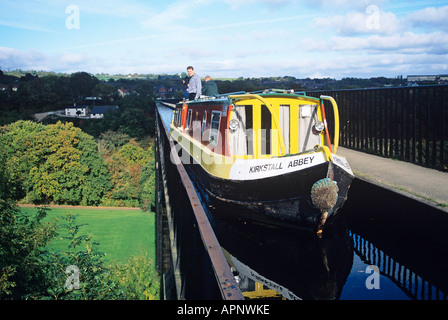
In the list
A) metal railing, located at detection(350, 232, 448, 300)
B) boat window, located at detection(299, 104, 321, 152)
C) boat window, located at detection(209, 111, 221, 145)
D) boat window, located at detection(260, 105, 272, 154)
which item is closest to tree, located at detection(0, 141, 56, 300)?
boat window, located at detection(209, 111, 221, 145)

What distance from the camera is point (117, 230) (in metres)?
38.7

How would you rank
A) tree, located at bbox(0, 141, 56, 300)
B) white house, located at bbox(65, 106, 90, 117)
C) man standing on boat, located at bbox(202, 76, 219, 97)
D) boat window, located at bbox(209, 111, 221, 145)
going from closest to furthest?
boat window, located at bbox(209, 111, 221, 145) < tree, located at bbox(0, 141, 56, 300) < man standing on boat, located at bbox(202, 76, 219, 97) < white house, located at bbox(65, 106, 90, 117)

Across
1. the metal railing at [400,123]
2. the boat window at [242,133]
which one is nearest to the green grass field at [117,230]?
the metal railing at [400,123]

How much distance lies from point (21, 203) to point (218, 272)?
49.7 m

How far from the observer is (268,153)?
9.26 meters

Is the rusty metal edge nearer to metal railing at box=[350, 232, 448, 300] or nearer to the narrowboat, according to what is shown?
metal railing at box=[350, 232, 448, 300]

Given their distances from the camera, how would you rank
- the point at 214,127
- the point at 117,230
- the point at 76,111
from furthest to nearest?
1. the point at 76,111
2. the point at 117,230
3. the point at 214,127

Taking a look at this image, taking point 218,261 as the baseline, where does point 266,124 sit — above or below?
above

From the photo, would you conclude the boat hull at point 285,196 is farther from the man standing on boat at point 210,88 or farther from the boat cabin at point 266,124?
the man standing on boat at point 210,88

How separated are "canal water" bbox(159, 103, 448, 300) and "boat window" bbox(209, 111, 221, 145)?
158 cm

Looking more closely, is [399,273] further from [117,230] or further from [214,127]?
[117,230]

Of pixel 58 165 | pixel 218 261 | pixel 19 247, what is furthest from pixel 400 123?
pixel 58 165

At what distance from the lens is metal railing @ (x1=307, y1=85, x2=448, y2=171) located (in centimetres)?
925

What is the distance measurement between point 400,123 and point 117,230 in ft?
105
